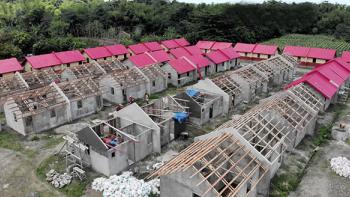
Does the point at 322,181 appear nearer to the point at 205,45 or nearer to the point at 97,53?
the point at 97,53

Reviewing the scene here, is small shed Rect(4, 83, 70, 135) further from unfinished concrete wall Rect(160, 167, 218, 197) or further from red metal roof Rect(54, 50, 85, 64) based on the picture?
red metal roof Rect(54, 50, 85, 64)

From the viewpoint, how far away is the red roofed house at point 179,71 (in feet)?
144

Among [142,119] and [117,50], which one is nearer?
[142,119]

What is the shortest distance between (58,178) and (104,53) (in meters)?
36.1

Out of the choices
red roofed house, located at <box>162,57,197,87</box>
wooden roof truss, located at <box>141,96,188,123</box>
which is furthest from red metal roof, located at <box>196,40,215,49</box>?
wooden roof truss, located at <box>141,96,188,123</box>

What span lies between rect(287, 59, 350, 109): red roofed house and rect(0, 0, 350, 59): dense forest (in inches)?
1376

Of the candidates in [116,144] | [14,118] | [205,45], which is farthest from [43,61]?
[205,45]

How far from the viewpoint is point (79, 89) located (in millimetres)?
33438

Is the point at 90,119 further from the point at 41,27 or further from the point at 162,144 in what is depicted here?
the point at 41,27

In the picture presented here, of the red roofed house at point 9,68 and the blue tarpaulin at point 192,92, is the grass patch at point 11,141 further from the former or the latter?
the blue tarpaulin at point 192,92

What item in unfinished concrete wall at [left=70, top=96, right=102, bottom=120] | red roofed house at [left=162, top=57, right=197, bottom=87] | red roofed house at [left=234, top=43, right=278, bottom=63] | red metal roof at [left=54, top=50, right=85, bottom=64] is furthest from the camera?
red roofed house at [left=234, top=43, right=278, bottom=63]

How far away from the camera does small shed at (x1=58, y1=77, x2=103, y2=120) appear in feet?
105

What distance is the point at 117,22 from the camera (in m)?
85.0

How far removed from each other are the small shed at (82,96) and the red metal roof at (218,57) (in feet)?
75.5
